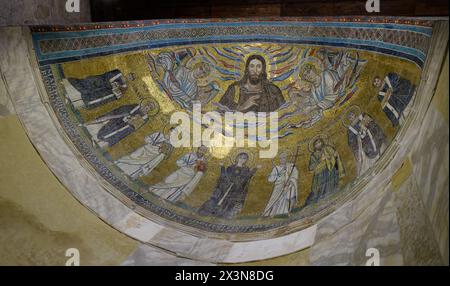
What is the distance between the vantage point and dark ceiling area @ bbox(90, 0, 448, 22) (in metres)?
7.10

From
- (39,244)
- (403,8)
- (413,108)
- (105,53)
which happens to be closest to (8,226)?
(39,244)

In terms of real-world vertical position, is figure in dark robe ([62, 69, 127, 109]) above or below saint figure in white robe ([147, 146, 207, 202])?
above

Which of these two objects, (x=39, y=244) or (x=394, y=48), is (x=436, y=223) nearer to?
(x=394, y=48)

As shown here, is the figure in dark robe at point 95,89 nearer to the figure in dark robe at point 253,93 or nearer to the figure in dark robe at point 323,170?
the figure in dark robe at point 253,93

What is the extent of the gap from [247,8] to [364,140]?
8.98 ft

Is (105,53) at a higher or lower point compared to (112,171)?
higher

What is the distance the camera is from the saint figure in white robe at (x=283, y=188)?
6.09 m

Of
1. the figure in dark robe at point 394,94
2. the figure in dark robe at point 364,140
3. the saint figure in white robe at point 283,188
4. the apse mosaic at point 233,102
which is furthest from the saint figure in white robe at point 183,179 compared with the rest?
the figure in dark robe at point 394,94

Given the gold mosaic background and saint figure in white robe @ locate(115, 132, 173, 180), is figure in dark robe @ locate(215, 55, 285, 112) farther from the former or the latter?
saint figure in white robe @ locate(115, 132, 173, 180)

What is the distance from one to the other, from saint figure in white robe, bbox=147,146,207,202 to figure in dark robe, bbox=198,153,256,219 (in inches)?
11.1

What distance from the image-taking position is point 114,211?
19.6ft

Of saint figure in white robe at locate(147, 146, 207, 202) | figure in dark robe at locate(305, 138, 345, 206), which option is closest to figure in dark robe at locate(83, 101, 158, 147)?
saint figure in white robe at locate(147, 146, 207, 202)

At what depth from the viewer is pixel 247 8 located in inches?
298
